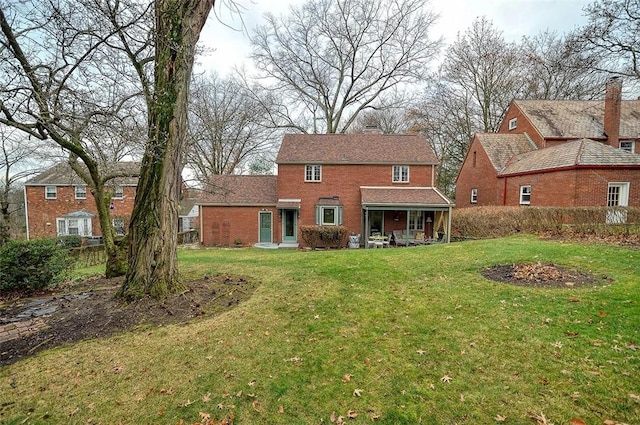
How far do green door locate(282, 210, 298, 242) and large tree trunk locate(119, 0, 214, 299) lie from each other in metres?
13.8

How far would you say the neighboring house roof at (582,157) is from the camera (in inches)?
562

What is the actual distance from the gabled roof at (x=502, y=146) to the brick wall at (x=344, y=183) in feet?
17.5

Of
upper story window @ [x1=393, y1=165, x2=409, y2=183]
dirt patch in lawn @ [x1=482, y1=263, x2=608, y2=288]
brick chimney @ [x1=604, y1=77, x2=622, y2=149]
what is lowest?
dirt patch in lawn @ [x1=482, y1=263, x2=608, y2=288]

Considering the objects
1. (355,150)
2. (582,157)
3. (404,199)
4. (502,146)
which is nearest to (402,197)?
(404,199)

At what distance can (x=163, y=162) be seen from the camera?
5668 millimetres

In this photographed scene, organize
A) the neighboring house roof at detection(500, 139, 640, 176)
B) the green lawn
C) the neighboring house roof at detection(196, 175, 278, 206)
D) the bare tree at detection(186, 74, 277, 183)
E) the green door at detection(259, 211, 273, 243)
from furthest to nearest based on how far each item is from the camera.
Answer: the bare tree at detection(186, 74, 277, 183) < the green door at detection(259, 211, 273, 243) < the neighboring house roof at detection(196, 175, 278, 206) < the neighboring house roof at detection(500, 139, 640, 176) < the green lawn

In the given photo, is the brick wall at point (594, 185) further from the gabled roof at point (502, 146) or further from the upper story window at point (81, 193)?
the upper story window at point (81, 193)

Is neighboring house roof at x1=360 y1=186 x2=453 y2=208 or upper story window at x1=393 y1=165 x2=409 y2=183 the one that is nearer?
neighboring house roof at x1=360 y1=186 x2=453 y2=208

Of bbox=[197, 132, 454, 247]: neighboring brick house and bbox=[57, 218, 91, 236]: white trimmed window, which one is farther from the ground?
bbox=[197, 132, 454, 247]: neighboring brick house

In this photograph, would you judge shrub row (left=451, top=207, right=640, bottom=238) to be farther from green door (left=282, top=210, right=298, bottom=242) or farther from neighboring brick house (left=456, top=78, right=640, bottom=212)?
green door (left=282, top=210, right=298, bottom=242)

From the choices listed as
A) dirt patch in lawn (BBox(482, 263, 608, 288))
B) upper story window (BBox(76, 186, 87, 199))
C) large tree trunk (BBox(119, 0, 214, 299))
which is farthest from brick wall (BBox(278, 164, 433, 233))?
upper story window (BBox(76, 186, 87, 199))

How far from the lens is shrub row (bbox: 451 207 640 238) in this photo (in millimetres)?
10930

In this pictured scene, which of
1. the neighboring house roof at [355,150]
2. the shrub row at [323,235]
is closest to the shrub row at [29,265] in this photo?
the shrub row at [323,235]

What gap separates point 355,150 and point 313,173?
10.6 feet
